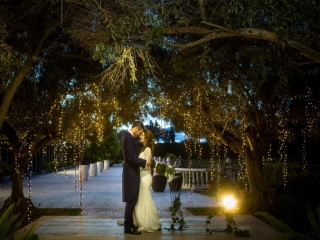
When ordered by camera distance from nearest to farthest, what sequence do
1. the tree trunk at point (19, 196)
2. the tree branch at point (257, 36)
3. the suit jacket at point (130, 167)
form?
the tree branch at point (257, 36)
the suit jacket at point (130, 167)
the tree trunk at point (19, 196)

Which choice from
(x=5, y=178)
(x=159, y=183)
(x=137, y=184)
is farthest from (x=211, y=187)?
(x=5, y=178)

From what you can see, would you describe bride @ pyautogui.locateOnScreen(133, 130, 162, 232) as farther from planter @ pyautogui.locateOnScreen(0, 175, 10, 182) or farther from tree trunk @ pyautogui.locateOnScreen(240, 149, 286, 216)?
planter @ pyautogui.locateOnScreen(0, 175, 10, 182)

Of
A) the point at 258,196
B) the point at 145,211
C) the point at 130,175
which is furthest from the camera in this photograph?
the point at 258,196

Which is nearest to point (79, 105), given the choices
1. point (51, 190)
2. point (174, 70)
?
point (174, 70)

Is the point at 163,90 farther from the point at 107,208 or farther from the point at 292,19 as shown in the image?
the point at 292,19

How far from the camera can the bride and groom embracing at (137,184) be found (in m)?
8.86

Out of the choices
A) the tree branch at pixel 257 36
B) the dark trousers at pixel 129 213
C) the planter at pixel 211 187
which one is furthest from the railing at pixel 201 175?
the tree branch at pixel 257 36

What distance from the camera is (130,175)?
8953mm

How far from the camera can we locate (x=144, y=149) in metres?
9.14

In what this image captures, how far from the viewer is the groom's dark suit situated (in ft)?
29.0

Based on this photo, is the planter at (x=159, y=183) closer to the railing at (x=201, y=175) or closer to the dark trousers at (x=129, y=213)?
the railing at (x=201, y=175)

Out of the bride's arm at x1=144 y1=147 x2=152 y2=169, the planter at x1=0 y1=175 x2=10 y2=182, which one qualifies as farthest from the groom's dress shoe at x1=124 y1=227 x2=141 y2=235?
the planter at x1=0 y1=175 x2=10 y2=182

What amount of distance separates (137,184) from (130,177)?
18 cm

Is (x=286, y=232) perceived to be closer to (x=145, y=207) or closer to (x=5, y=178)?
(x=145, y=207)
